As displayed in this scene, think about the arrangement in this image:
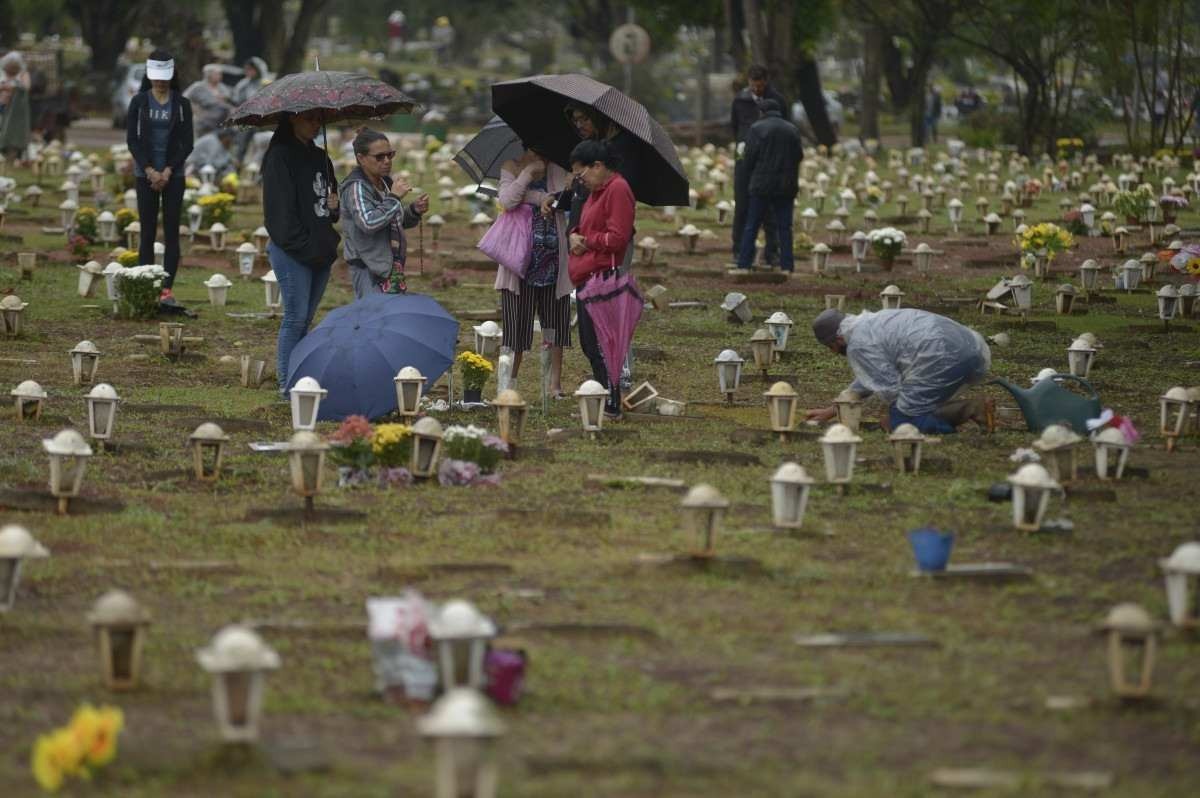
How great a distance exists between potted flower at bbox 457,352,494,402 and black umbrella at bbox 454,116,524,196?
1.15 meters

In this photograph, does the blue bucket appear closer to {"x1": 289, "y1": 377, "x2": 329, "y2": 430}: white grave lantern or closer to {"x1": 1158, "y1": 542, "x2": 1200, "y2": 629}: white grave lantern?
{"x1": 1158, "y1": 542, "x2": 1200, "y2": 629}: white grave lantern

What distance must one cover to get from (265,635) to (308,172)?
209 inches

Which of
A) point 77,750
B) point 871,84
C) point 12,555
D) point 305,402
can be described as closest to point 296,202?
point 305,402

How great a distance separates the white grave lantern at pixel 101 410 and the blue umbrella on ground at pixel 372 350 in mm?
1338

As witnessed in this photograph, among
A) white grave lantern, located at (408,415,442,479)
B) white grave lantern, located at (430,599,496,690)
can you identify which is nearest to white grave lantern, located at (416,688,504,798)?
white grave lantern, located at (430,599,496,690)

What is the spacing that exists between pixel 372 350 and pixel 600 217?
4.62 feet

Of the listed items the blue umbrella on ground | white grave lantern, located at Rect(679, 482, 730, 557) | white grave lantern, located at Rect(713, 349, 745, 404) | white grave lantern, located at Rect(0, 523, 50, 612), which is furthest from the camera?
white grave lantern, located at Rect(713, 349, 745, 404)

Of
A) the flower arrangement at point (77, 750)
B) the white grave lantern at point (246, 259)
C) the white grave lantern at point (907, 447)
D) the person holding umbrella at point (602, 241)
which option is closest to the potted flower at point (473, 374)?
the person holding umbrella at point (602, 241)

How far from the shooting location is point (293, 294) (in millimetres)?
11672

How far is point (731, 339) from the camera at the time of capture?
14.9 m

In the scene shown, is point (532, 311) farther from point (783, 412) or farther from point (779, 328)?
point (779, 328)

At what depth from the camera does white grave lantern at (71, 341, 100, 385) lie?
11953mm

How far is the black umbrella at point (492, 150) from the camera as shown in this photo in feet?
39.2

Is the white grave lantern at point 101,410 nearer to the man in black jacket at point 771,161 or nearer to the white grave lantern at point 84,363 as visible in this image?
the white grave lantern at point 84,363
